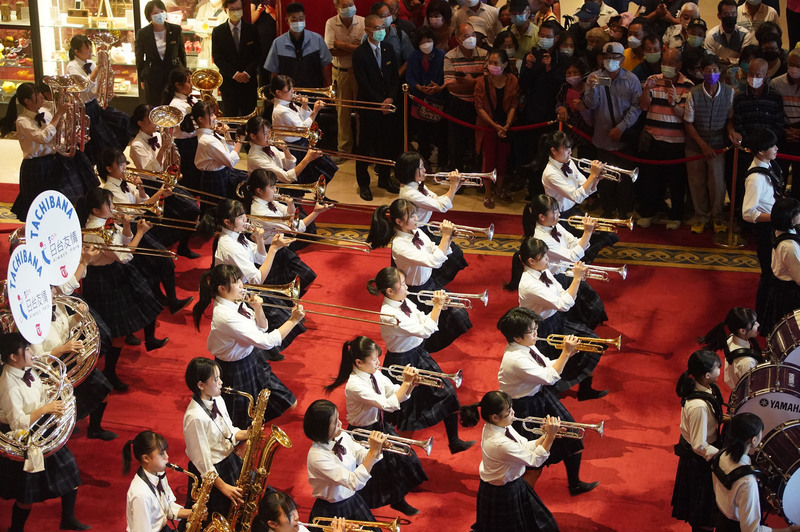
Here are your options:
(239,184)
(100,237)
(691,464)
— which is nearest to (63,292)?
(100,237)

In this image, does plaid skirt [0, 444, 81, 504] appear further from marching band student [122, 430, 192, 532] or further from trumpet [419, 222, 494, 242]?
trumpet [419, 222, 494, 242]

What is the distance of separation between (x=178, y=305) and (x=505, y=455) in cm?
397

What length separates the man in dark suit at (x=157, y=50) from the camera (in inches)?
477

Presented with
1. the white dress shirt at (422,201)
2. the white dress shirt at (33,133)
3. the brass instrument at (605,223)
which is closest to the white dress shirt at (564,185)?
the brass instrument at (605,223)

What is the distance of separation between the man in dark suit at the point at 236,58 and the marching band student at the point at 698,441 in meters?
7.15

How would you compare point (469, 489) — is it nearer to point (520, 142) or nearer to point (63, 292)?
point (63, 292)

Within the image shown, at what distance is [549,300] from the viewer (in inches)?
295

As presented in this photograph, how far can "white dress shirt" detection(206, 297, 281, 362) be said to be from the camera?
6809 mm

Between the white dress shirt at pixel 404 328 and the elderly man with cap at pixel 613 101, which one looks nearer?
the white dress shirt at pixel 404 328

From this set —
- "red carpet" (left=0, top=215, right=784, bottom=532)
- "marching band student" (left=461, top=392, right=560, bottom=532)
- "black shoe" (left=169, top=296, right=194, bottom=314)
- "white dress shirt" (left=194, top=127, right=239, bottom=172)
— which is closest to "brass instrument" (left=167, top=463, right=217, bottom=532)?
"red carpet" (left=0, top=215, right=784, bottom=532)

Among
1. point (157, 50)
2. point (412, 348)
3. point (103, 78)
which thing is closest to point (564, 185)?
point (412, 348)

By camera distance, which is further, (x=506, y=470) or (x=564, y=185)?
(x=564, y=185)

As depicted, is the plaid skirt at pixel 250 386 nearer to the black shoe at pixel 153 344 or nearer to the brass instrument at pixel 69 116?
the black shoe at pixel 153 344

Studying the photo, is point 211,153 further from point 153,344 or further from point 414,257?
point 414,257
